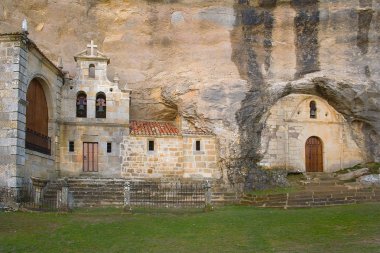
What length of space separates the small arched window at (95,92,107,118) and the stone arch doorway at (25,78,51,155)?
282 cm

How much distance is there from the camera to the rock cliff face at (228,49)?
28.8 meters

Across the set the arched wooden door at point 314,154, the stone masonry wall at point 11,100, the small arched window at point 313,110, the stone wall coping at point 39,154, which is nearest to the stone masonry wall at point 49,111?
the stone wall coping at point 39,154

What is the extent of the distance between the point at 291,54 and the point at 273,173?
7025 millimetres

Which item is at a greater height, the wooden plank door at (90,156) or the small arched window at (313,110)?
the small arched window at (313,110)

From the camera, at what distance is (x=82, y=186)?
24500 mm

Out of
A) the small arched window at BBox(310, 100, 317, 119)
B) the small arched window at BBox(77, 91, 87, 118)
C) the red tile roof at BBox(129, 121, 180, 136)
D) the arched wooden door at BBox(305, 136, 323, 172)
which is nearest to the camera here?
the red tile roof at BBox(129, 121, 180, 136)

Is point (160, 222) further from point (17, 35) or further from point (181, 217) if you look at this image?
point (17, 35)

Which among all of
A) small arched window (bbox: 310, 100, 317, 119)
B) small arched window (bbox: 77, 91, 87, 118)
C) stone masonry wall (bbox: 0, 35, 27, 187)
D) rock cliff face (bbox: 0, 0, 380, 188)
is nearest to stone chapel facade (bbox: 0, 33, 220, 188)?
small arched window (bbox: 77, 91, 87, 118)

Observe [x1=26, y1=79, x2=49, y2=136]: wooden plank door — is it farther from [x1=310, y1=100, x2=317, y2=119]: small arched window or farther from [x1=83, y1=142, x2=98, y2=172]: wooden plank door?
[x1=310, y1=100, x2=317, y2=119]: small arched window

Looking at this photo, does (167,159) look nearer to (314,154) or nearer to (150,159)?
(150,159)

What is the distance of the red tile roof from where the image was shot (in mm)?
27328

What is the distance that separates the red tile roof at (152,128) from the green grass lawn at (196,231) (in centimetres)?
798

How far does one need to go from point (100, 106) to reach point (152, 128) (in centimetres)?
302

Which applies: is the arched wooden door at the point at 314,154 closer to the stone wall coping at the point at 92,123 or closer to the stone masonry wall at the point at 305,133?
the stone masonry wall at the point at 305,133
